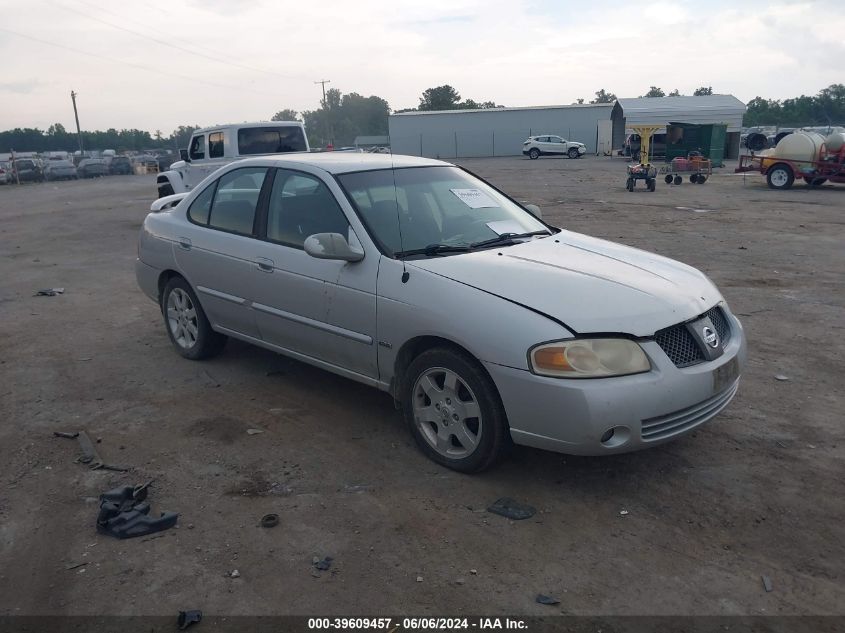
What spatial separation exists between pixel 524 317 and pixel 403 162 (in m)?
2.08

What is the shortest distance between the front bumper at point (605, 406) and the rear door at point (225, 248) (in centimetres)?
229

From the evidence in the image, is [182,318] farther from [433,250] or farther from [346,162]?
[433,250]

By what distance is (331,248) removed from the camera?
14.0 ft

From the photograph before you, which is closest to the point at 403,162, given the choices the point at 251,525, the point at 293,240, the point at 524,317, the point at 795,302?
the point at 293,240

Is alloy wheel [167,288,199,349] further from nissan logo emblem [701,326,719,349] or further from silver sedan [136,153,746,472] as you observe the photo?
nissan logo emblem [701,326,719,349]

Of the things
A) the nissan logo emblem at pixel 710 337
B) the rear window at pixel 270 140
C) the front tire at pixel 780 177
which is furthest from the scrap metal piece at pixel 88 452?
the front tire at pixel 780 177

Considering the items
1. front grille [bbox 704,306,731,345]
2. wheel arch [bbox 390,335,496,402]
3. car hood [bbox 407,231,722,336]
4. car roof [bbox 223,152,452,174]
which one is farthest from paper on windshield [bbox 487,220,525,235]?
front grille [bbox 704,306,731,345]

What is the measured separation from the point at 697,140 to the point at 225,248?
35726mm

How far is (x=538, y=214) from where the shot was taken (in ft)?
17.8

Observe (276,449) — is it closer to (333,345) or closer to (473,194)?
(333,345)

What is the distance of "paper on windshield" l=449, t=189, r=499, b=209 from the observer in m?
4.99

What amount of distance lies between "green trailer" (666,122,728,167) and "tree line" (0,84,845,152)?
1772cm

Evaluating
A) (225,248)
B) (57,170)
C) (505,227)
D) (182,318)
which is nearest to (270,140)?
(182,318)

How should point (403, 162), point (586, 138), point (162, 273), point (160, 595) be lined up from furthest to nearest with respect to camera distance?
point (586, 138), point (162, 273), point (403, 162), point (160, 595)
